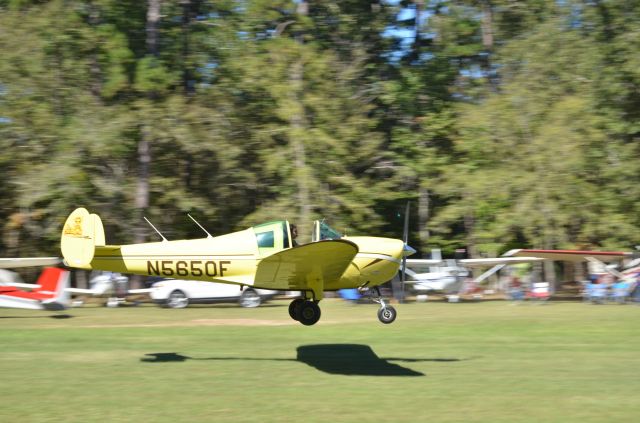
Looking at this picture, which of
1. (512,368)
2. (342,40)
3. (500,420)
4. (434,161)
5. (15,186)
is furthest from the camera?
(342,40)

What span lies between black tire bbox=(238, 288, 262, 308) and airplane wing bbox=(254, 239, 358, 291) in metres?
13.5

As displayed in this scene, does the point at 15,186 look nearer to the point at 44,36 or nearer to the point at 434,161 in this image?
the point at 44,36

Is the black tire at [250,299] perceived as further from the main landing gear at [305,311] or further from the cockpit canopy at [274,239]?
the cockpit canopy at [274,239]

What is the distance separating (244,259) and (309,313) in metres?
1.63

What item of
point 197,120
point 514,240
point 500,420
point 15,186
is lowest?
point 500,420

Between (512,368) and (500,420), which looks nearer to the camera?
(500,420)

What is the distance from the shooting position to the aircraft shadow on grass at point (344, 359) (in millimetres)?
16156

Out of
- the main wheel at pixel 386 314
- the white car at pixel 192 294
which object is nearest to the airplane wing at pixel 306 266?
the main wheel at pixel 386 314

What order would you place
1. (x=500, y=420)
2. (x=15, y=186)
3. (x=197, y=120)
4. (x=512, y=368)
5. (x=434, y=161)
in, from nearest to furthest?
(x=500, y=420), (x=512, y=368), (x=15, y=186), (x=197, y=120), (x=434, y=161)

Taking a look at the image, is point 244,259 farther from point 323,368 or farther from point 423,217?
point 423,217

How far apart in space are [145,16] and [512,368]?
2596 centimetres

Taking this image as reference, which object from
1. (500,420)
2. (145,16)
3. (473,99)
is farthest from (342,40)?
(500,420)

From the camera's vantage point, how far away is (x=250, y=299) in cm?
2816

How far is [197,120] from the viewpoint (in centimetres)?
3338
